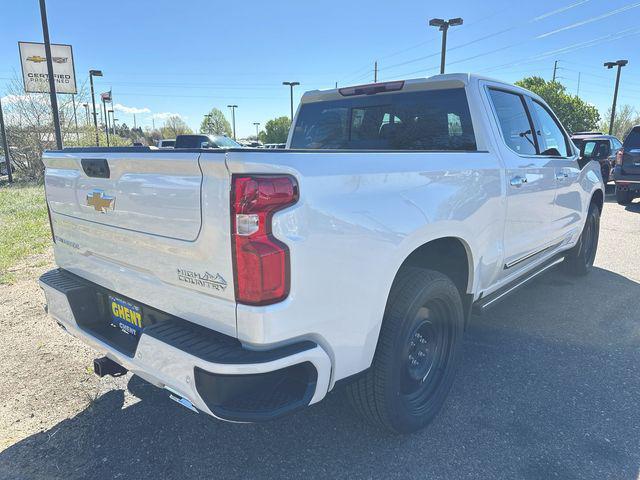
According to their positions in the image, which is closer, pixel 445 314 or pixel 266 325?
pixel 266 325

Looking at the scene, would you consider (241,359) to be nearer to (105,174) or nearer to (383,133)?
(105,174)

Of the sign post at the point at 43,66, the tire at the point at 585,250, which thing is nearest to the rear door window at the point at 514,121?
the tire at the point at 585,250

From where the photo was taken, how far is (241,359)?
172cm

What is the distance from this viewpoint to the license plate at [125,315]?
2.27 metres

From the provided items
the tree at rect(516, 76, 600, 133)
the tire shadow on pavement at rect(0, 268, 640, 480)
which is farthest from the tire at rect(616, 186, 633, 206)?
the tree at rect(516, 76, 600, 133)

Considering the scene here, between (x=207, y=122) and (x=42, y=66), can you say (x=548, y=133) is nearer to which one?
(x=42, y=66)

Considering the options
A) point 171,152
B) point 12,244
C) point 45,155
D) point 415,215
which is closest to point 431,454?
point 415,215

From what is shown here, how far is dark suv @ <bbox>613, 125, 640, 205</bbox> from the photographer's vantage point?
10.6 m

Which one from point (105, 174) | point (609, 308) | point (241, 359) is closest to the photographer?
point (241, 359)

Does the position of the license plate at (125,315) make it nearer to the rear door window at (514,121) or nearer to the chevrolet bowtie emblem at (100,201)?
the chevrolet bowtie emblem at (100,201)

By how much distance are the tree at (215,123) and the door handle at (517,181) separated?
79290 millimetres

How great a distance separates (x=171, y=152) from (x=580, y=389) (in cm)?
299

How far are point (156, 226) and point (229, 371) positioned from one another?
73 centimetres

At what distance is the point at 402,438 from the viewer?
2605mm
